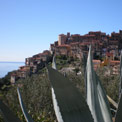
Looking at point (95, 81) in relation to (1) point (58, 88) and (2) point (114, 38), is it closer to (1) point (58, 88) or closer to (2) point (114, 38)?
(1) point (58, 88)

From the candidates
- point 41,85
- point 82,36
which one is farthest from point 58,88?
point 82,36

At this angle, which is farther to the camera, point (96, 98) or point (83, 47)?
point (83, 47)

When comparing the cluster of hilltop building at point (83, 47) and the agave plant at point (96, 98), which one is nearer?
the agave plant at point (96, 98)

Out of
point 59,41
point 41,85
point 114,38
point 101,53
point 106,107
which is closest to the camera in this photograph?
point 106,107

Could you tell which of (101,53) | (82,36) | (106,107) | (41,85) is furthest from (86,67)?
(82,36)

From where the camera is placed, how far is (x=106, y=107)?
114cm

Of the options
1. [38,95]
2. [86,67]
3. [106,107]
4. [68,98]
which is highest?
[86,67]

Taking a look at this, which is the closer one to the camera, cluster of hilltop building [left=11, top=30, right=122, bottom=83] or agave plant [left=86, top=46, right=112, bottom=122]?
agave plant [left=86, top=46, right=112, bottom=122]

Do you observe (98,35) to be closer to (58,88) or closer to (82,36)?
(82,36)

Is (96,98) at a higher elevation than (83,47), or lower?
lower

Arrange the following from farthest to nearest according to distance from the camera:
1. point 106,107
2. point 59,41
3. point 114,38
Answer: point 59,41, point 114,38, point 106,107

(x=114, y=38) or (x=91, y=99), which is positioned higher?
(x=114, y=38)

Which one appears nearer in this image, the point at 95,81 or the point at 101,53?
the point at 95,81

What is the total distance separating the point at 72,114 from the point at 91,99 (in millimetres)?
340
